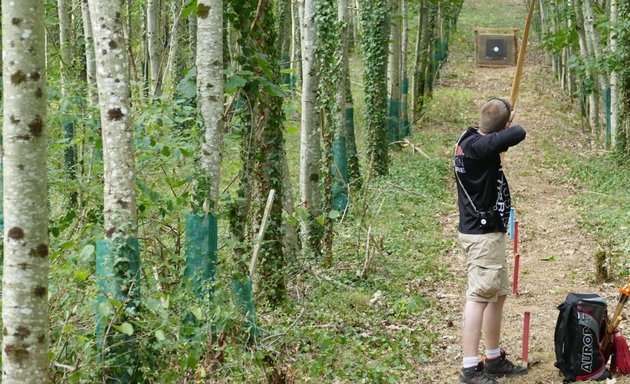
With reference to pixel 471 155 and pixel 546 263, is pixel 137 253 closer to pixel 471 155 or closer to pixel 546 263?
pixel 471 155

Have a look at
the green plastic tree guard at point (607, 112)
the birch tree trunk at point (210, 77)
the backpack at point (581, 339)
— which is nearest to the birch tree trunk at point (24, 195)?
the birch tree trunk at point (210, 77)

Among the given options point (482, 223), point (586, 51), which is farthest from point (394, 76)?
point (482, 223)

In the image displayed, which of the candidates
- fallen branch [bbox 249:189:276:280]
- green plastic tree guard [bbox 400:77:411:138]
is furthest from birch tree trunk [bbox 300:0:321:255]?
green plastic tree guard [bbox 400:77:411:138]

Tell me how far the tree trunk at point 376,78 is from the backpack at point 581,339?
37.7ft

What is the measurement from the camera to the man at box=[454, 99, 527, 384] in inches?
264

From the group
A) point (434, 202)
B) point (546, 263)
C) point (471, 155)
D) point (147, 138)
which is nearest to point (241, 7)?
point (147, 138)

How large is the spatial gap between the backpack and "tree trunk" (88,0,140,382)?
10.9 ft

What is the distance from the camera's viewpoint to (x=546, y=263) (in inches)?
457

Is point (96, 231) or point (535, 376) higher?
point (96, 231)

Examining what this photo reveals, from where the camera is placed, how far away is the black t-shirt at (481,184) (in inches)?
263

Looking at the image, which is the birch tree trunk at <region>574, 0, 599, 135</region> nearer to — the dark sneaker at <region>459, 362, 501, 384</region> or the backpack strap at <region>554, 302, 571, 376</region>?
the backpack strap at <region>554, 302, 571, 376</region>

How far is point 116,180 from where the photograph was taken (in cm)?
600

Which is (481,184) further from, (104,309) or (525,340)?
(104,309)

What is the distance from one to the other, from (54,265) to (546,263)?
7.14 metres
